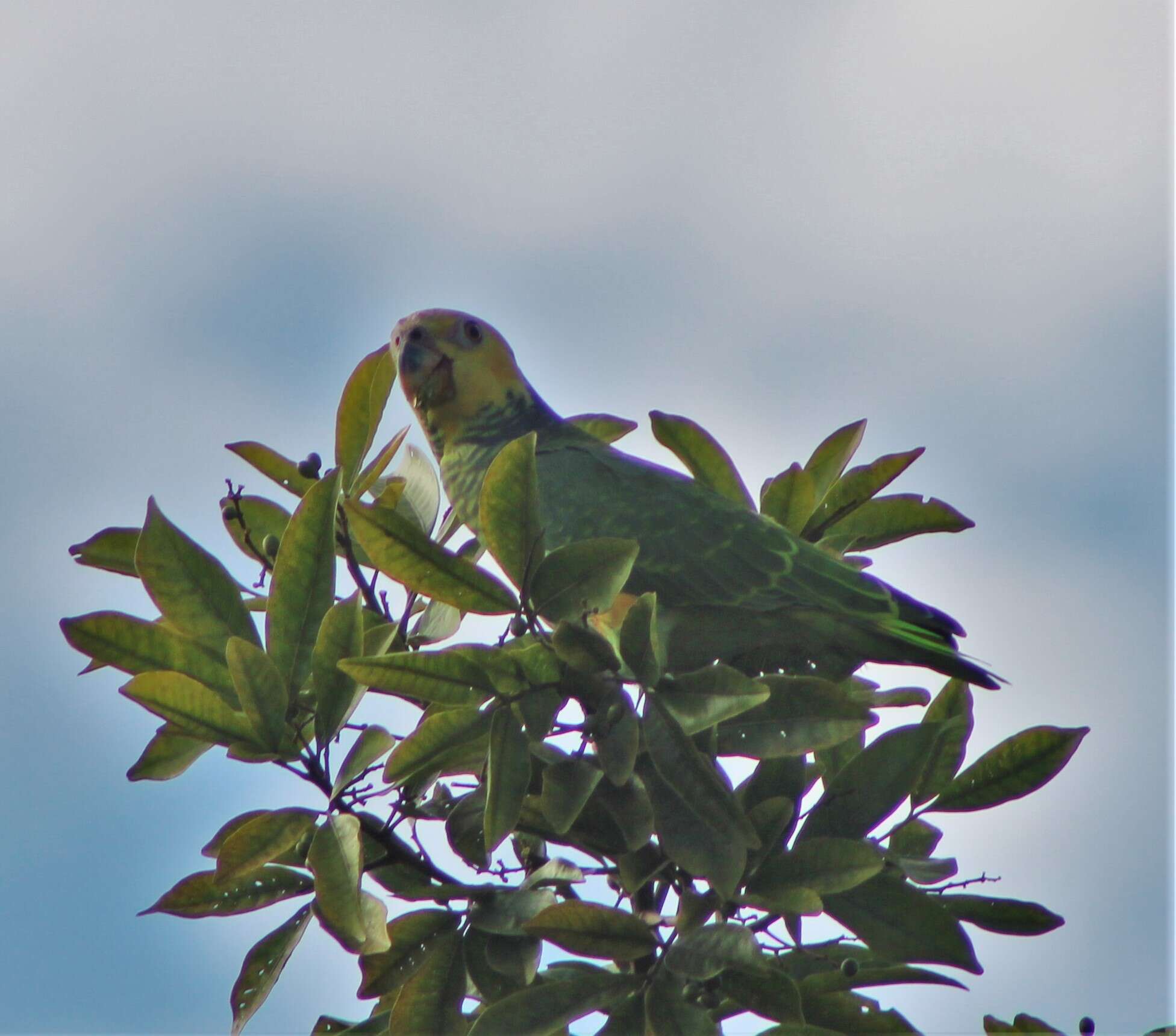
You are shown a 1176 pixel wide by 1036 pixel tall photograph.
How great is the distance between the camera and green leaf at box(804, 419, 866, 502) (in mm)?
3162

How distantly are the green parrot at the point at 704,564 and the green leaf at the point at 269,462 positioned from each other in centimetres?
51

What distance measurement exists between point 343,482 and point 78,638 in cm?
81

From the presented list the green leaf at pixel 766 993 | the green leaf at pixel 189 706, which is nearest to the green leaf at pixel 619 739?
the green leaf at pixel 766 993

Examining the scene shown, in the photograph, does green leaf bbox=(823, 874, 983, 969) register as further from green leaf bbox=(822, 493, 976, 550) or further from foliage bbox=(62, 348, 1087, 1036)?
green leaf bbox=(822, 493, 976, 550)

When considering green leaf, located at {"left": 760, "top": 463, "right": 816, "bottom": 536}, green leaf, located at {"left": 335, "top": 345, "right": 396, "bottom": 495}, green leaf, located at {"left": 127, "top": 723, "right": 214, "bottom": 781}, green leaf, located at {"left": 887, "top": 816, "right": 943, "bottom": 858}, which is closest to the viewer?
green leaf, located at {"left": 127, "top": 723, "right": 214, "bottom": 781}

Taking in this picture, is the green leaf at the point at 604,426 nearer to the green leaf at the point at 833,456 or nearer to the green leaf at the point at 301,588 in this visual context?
the green leaf at the point at 833,456

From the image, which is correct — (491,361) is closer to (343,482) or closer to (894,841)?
(343,482)

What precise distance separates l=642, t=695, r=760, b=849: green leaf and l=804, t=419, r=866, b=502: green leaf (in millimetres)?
1217

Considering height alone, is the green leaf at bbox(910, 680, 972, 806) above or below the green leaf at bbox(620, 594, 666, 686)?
below

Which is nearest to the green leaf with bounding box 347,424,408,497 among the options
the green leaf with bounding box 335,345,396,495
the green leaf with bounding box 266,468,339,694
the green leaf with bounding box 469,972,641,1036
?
the green leaf with bounding box 335,345,396,495

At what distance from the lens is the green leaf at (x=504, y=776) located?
200 centimetres

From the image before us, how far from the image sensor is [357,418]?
112 inches

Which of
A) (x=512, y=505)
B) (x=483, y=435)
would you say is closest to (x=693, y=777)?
(x=512, y=505)

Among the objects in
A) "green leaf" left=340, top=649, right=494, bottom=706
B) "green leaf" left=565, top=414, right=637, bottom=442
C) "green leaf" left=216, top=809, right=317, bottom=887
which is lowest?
"green leaf" left=216, top=809, right=317, bottom=887
